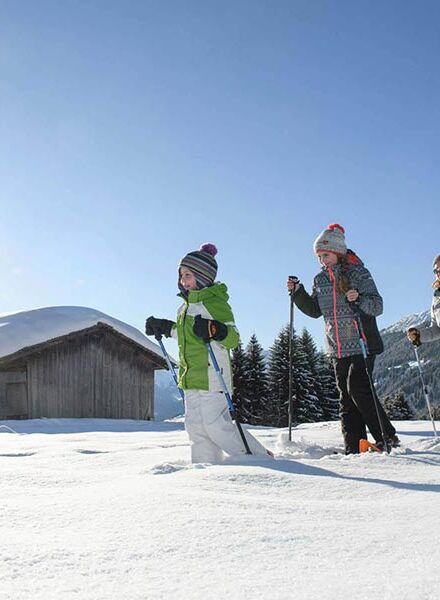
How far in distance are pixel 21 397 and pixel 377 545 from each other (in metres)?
15.7

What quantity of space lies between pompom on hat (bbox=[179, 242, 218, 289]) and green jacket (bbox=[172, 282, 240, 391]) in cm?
12

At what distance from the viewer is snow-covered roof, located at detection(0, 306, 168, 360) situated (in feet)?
49.4

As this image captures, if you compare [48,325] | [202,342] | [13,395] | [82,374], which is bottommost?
[13,395]

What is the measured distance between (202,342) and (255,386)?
2976cm

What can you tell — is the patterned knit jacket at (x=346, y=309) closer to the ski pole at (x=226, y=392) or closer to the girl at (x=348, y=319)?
the girl at (x=348, y=319)

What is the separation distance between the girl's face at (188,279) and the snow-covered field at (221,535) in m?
2.16

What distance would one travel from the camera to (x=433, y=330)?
232 inches

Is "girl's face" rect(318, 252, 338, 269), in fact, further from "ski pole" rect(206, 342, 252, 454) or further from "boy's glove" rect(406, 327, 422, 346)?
"ski pole" rect(206, 342, 252, 454)

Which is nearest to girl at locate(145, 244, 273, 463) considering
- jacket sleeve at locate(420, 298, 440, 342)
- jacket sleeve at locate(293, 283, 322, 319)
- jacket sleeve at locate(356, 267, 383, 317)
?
jacket sleeve at locate(293, 283, 322, 319)

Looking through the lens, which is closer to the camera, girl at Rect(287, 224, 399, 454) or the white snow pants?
the white snow pants

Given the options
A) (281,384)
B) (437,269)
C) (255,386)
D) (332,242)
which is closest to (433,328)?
(437,269)

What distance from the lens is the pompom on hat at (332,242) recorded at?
5.23 meters

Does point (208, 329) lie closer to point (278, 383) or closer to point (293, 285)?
point (293, 285)

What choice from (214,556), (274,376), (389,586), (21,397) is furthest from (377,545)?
(274,376)
